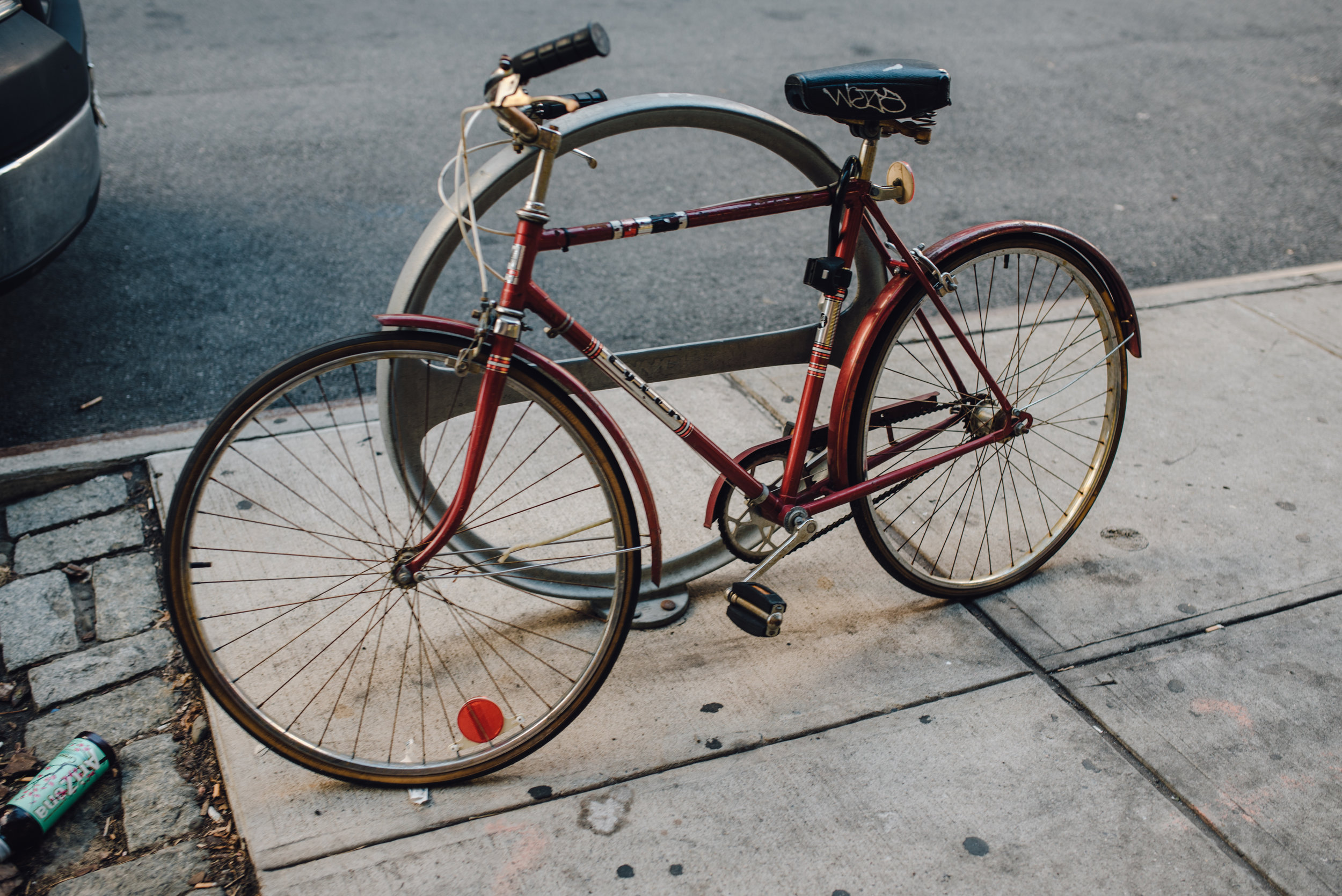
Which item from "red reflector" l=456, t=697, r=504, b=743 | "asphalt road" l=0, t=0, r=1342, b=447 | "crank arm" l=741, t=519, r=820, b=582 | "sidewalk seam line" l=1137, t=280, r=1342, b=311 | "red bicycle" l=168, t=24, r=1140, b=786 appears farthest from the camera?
"sidewalk seam line" l=1137, t=280, r=1342, b=311

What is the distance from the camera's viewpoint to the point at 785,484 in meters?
2.36

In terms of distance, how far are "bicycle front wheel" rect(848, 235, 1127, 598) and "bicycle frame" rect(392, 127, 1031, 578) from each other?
0.05 m

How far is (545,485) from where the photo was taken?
120 inches

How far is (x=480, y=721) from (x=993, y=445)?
5.15ft

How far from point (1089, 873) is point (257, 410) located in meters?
1.76

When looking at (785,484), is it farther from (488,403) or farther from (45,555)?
(45,555)

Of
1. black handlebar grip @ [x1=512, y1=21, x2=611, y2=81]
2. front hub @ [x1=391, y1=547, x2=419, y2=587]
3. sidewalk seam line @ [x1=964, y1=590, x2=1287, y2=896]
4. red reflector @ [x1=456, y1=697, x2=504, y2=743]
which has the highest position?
black handlebar grip @ [x1=512, y1=21, x2=611, y2=81]

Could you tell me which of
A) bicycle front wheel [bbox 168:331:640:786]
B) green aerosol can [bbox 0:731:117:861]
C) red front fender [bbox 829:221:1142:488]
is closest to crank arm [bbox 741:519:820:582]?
red front fender [bbox 829:221:1142:488]

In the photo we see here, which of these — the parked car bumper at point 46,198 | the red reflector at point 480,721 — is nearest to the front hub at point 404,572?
the red reflector at point 480,721

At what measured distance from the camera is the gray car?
3.10 meters

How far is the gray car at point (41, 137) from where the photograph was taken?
310cm

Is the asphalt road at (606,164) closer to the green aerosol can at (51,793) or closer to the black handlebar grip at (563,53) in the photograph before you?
the green aerosol can at (51,793)

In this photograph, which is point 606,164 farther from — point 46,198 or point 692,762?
point 692,762

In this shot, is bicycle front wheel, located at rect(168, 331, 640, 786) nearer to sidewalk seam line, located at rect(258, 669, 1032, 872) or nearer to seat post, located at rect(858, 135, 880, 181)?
sidewalk seam line, located at rect(258, 669, 1032, 872)
